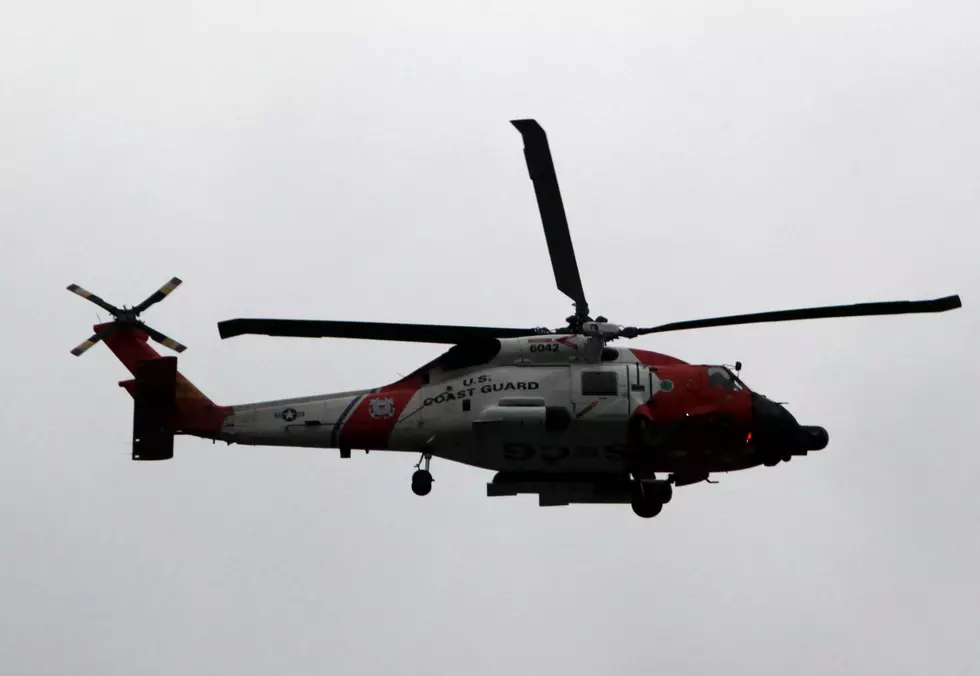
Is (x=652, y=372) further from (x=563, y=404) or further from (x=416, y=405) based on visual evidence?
(x=416, y=405)

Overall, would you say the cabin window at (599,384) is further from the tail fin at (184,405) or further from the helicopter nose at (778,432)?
the tail fin at (184,405)

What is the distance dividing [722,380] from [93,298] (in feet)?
44.2

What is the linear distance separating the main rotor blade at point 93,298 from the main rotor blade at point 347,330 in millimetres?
5188

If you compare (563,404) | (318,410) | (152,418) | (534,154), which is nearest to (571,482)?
(563,404)

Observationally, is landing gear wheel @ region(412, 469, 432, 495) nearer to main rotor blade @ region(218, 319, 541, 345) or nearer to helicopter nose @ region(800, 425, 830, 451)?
main rotor blade @ region(218, 319, 541, 345)

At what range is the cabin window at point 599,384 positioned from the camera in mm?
26125

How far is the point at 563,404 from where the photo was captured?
85.4 ft

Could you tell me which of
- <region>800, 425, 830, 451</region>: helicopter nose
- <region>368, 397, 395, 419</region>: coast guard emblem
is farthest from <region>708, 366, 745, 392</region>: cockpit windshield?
<region>368, 397, 395, 419</region>: coast guard emblem

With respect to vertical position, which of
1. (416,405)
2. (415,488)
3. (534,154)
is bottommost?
(415,488)

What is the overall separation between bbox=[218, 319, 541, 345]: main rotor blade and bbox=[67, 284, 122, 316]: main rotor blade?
204 inches

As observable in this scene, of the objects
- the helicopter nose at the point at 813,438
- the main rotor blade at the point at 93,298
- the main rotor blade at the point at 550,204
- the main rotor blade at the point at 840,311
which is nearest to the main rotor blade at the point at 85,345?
the main rotor blade at the point at 93,298

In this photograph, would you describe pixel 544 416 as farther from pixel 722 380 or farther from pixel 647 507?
pixel 722 380

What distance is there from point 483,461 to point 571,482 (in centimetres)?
186

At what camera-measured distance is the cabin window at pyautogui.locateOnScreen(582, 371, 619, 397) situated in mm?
26125
